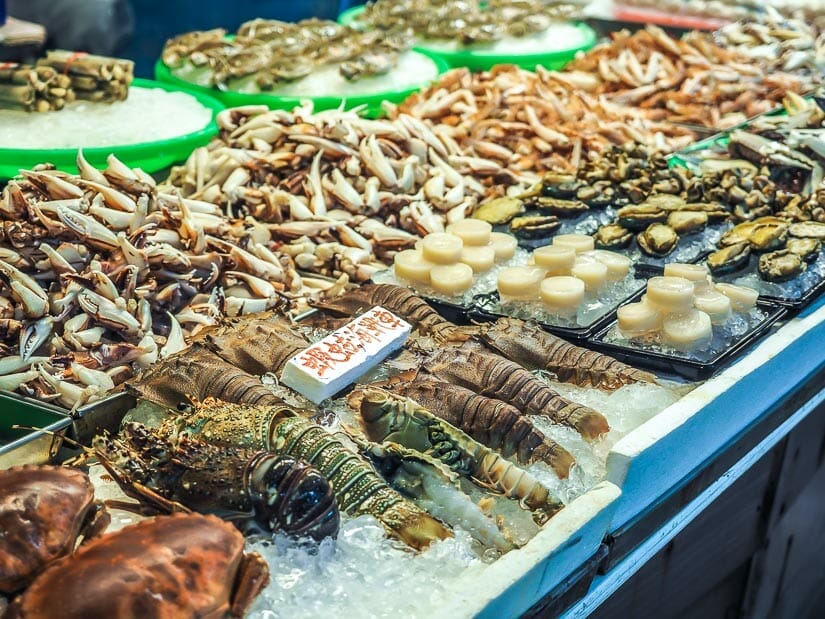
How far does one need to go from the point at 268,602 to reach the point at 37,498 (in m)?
0.40

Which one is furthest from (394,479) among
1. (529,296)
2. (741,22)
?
(741,22)

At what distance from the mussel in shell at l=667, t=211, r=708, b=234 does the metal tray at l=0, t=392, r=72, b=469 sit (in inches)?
78.0

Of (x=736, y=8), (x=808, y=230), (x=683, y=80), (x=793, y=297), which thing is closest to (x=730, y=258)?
(x=793, y=297)

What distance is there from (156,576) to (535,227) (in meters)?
2.03

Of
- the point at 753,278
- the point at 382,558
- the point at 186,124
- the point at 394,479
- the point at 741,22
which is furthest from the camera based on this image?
the point at 741,22

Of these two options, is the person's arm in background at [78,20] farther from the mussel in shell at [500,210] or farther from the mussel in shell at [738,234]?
the mussel in shell at [738,234]

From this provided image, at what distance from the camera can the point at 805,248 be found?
9.60 feet

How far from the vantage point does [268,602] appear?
152cm

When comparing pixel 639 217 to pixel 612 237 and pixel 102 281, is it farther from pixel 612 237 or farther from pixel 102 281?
pixel 102 281

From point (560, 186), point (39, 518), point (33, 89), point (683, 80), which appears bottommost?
point (683, 80)

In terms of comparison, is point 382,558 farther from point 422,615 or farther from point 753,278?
point 753,278

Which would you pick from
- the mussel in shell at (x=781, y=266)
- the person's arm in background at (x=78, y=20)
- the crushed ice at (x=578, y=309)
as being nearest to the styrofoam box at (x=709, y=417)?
the mussel in shell at (x=781, y=266)

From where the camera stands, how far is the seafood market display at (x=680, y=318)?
239cm

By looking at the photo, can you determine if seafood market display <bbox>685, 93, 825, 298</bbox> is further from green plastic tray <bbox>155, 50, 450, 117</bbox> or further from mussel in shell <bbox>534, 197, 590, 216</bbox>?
green plastic tray <bbox>155, 50, 450, 117</bbox>
